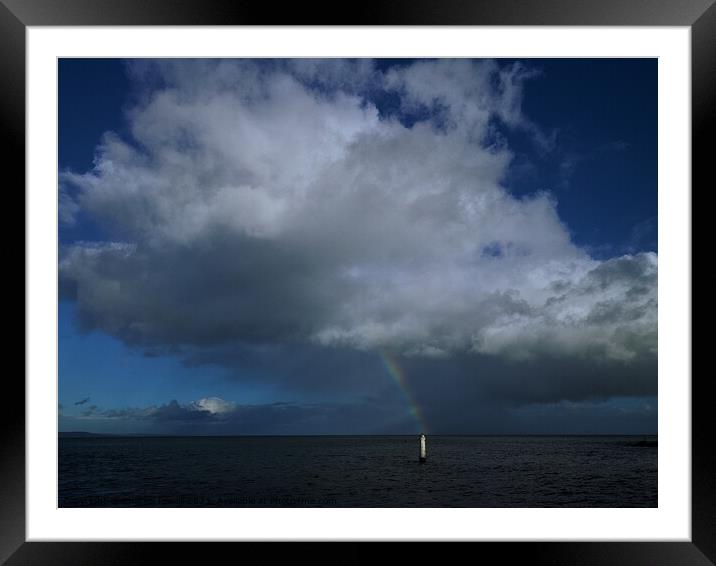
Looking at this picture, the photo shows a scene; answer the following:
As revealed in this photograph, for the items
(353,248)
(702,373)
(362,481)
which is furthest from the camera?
(353,248)

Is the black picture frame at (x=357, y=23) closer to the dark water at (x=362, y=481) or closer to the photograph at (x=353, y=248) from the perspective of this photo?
the dark water at (x=362, y=481)

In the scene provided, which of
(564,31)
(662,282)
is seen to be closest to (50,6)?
(564,31)

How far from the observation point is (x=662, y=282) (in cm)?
200

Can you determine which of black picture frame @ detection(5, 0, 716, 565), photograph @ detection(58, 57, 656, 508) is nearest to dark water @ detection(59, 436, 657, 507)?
photograph @ detection(58, 57, 656, 508)

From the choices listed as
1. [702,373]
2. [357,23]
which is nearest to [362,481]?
[702,373]

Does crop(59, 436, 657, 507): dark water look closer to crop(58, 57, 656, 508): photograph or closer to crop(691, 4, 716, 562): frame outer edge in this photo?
crop(58, 57, 656, 508): photograph

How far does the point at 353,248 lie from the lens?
158ft

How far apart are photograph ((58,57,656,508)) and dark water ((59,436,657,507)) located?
6270 millimetres

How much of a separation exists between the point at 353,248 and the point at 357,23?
46.3 m

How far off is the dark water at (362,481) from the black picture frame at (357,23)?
44.3 ft

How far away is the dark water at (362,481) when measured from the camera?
1770 centimetres

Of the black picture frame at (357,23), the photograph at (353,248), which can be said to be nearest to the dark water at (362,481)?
the photograph at (353,248)

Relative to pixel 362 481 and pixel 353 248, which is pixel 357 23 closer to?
pixel 362 481

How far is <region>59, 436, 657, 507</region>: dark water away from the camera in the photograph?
1770 centimetres
